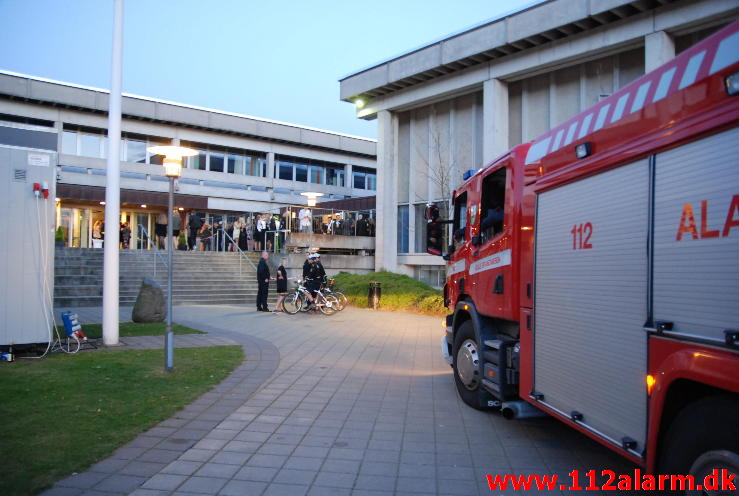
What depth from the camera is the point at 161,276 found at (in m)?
22.9

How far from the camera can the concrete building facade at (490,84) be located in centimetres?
1822

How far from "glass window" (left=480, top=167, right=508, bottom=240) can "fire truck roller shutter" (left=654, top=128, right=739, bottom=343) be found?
2.91m

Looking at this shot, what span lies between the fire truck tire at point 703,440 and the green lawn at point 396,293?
1496cm

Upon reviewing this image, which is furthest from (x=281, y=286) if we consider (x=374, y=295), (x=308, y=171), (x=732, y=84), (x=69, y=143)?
(x=308, y=171)

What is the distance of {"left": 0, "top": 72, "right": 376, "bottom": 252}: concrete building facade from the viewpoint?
3572cm

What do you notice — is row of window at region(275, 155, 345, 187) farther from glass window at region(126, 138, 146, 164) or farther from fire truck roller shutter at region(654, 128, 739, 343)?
fire truck roller shutter at region(654, 128, 739, 343)

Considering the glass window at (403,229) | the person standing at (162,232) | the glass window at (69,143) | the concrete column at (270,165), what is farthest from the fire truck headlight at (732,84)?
the concrete column at (270,165)

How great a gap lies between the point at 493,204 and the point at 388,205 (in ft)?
70.2

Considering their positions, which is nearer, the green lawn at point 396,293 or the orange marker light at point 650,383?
the orange marker light at point 650,383

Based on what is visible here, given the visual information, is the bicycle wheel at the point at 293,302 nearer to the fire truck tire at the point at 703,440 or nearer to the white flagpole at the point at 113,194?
the white flagpole at the point at 113,194

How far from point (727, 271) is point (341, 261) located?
78.0ft

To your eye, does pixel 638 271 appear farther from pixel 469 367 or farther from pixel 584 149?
pixel 469 367

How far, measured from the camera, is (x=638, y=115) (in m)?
3.87

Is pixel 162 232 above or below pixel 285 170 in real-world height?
below
